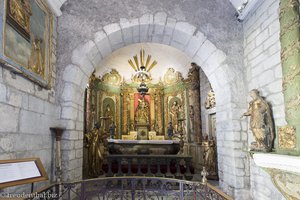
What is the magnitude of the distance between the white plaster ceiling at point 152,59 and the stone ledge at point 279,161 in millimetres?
7159

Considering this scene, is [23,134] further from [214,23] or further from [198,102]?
[198,102]

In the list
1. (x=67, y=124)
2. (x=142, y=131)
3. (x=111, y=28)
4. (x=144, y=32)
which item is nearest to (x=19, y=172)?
(x=67, y=124)

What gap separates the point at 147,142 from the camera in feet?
21.8

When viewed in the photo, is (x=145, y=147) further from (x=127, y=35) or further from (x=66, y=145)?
(x=127, y=35)

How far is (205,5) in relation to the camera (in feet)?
15.5

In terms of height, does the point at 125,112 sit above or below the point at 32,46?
below

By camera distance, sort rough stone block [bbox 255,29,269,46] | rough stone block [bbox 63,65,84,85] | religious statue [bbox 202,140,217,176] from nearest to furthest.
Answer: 1. rough stone block [bbox 255,29,269,46]
2. rough stone block [bbox 63,65,84,85]
3. religious statue [bbox 202,140,217,176]

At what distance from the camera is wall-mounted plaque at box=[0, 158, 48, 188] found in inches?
81.8

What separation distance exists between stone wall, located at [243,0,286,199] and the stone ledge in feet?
1.86

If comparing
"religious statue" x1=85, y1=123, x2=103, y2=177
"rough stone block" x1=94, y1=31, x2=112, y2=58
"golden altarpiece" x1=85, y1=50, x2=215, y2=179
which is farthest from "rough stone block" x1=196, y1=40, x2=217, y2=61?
"golden altarpiece" x1=85, y1=50, x2=215, y2=179

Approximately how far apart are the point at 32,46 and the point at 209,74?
346 centimetres

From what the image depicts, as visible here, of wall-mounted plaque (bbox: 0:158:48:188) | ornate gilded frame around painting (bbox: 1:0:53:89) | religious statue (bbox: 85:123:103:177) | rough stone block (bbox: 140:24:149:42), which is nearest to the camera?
wall-mounted plaque (bbox: 0:158:48:188)

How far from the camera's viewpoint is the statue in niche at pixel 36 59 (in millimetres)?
3238

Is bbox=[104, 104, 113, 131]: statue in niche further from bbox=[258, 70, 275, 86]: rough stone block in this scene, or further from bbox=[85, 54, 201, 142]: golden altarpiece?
bbox=[258, 70, 275, 86]: rough stone block
